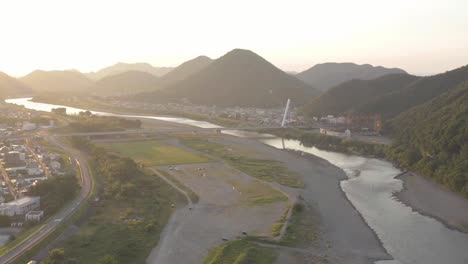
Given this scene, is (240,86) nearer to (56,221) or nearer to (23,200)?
(23,200)

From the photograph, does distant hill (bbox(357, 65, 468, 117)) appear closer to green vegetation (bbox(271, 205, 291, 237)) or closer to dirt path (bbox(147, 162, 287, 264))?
dirt path (bbox(147, 162, 287, 264))

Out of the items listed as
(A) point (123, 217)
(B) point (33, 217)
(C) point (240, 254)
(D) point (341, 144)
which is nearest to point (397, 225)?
(C) point (240, 254)

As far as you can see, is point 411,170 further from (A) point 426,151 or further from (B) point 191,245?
(B) point 191,245

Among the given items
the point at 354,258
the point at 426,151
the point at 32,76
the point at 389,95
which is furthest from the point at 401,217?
the point at 32,76

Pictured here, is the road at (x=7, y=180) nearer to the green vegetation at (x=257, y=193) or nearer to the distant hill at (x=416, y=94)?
the green vegetation at (x=257, y=193)

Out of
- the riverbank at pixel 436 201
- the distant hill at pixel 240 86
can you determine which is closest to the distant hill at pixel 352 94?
the distant hill at pixel 240 86

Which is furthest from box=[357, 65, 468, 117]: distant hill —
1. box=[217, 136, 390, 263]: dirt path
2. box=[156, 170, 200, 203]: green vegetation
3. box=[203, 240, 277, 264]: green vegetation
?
box=[203, 240, 277, 264]: green vegetation
